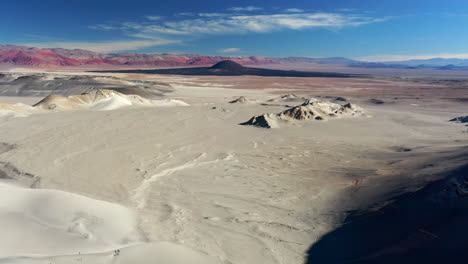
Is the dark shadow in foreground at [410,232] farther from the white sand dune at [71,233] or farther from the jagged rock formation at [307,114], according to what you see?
the jagged rock formation at [307,114]

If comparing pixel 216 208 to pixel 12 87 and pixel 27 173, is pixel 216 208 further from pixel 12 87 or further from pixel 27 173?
pixel 12 87

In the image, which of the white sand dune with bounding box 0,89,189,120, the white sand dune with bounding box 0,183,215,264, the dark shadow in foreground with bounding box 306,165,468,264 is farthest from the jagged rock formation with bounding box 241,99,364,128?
the white sand dune with bounding box 0,183,215,264

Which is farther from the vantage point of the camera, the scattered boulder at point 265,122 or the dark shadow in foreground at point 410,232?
the scattered boulder at point 265,122

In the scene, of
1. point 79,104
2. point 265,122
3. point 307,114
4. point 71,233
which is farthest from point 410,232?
point 79,104

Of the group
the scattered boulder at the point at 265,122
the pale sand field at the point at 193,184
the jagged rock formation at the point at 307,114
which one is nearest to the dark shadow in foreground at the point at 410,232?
the pale sand field at the point at 193,184

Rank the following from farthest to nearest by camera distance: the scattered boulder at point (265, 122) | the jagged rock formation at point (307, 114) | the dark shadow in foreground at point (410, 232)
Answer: the jagged rock formation at point (307, 114) → the scattered boulder at point (265, 122) → the dark shadow in foreground at point (410, 232)

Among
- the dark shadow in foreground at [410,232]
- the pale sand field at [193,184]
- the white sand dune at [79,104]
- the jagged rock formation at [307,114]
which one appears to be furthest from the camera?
the white sand dune at [79,104]

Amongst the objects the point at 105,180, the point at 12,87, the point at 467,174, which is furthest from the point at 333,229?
the point at 12,87
